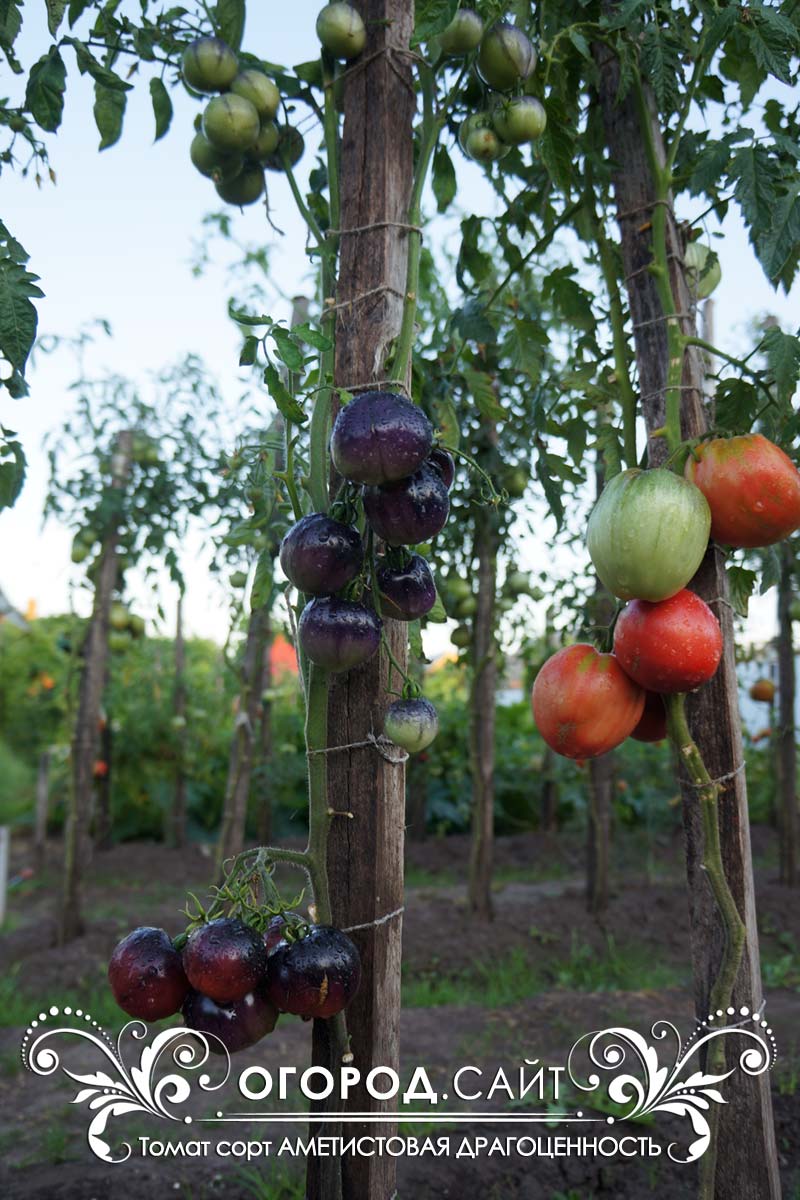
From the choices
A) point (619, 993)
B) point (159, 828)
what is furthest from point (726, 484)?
point (159, 828)

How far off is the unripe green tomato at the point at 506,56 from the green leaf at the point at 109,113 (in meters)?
0.72

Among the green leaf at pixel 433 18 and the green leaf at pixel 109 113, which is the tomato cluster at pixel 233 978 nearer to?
the green leaf at pixel 433 18

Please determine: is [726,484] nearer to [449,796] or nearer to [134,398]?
[134,398]

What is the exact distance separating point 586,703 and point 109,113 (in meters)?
1.47

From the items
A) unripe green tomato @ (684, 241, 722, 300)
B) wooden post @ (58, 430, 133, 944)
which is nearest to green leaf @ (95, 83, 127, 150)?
unripe green tomato @ (684, 241, 722, 300)

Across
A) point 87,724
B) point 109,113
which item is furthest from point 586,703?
point 87,724

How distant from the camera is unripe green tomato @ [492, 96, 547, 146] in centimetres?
174

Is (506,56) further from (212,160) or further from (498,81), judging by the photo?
(212,160)

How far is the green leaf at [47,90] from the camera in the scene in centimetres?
166

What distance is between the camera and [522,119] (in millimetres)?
1734

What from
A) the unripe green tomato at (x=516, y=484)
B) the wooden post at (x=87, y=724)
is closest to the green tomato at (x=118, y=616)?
the wooden post at (x=87, y=724)

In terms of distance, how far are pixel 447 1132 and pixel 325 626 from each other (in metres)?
1.67

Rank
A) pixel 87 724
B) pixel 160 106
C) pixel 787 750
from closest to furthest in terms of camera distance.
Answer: pixel 160 106, pixel 87 724, pixel 787 750

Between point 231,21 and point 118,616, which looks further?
point 118,616
